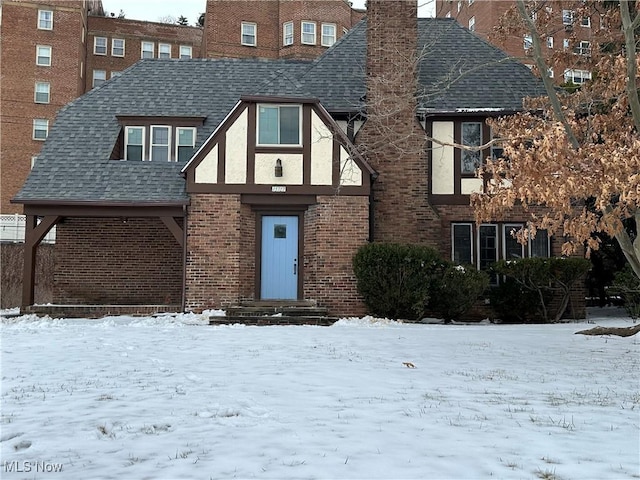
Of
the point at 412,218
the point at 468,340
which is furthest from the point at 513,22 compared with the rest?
the point at 412,218

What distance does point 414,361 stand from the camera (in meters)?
7.95

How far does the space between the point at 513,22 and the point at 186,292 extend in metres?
9.50

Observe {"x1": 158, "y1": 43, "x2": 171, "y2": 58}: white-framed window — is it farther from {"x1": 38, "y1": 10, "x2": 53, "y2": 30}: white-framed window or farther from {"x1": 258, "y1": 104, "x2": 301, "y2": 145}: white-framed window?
{"x1": 258, "y1": 104, "x2": 301, "y2": 145}: white-framed window

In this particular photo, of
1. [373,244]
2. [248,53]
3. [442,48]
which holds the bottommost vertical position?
[373,244]

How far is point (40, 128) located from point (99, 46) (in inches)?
A: 365

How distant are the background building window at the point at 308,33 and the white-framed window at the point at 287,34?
809 millimetres

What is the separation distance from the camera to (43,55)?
3741cm

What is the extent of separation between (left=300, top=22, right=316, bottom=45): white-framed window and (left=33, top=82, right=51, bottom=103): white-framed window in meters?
16.4

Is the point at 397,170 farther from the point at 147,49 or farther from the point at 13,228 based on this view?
the point at 147,49

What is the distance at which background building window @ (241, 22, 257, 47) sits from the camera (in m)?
37.1

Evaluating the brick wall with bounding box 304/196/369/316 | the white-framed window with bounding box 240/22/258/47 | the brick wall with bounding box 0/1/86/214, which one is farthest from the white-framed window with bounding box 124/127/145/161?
the white-framed window with bounding box 240/22/258/47

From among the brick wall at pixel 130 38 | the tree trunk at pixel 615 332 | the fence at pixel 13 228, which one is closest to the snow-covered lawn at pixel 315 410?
the tree trunk at pixel 615 332

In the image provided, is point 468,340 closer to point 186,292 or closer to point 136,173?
point 186,292

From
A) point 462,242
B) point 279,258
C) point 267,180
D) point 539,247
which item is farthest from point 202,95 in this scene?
point 539,247
